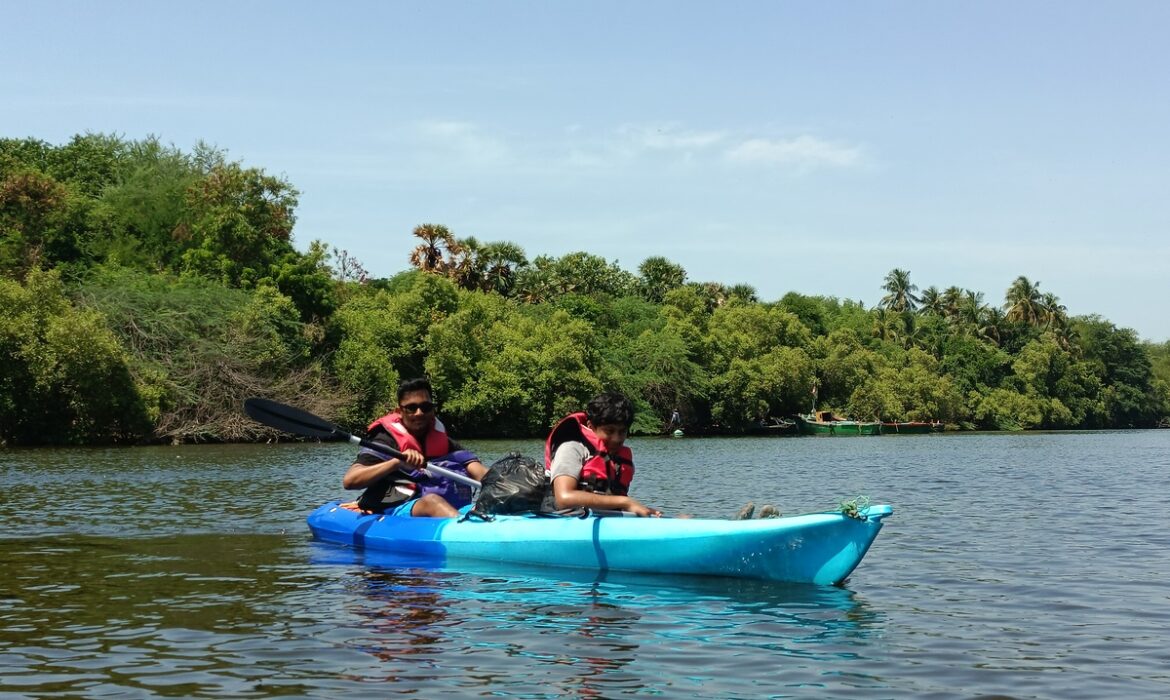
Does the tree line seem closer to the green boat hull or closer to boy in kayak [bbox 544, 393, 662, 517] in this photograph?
the green boat hull

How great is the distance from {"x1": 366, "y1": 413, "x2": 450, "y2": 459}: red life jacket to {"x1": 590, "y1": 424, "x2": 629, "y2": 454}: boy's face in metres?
2.08

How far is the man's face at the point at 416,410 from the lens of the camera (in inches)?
441

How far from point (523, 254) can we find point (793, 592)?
59.9m

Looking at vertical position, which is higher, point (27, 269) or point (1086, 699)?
point (27, 269)

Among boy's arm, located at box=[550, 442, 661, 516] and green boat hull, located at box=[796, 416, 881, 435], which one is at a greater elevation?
boy's arm, located at box=[550, 442, 661, 516]

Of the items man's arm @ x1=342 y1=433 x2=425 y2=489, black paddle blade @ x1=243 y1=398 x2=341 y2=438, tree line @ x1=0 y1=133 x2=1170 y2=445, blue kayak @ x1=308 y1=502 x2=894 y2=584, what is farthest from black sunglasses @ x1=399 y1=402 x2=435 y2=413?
tree line @ x1=0 y1=133 x2=1170 y2=445

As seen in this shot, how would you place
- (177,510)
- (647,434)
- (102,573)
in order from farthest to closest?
(647,434) → (177,510) → (102,573)

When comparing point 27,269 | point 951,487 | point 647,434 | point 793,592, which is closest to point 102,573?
point 793,592

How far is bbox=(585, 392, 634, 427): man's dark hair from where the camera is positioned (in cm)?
960

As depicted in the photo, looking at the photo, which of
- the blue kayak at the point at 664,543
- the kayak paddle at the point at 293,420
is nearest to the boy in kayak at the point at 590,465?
the blue kayak at the point at 664,543

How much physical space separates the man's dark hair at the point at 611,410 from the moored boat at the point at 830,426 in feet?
208

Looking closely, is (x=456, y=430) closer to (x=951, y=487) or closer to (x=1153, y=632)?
(x=951, y=487)

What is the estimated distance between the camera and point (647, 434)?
61562mm

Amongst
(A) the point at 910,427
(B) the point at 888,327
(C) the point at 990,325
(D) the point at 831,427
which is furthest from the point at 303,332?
(C) the point at 990,325
